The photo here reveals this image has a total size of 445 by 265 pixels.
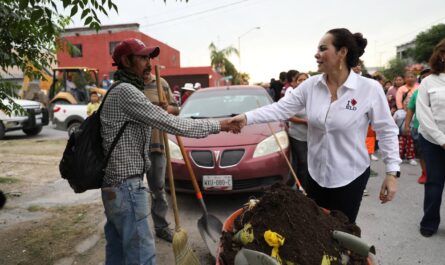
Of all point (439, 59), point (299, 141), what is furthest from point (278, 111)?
point (299, 141)

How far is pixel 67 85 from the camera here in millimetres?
15305

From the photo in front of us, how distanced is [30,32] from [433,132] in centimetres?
418

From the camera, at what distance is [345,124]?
2414 mm

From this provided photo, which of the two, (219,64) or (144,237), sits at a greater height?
(219,64)

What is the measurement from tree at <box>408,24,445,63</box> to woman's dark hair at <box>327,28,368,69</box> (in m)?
47.0

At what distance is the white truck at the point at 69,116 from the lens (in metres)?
12.1

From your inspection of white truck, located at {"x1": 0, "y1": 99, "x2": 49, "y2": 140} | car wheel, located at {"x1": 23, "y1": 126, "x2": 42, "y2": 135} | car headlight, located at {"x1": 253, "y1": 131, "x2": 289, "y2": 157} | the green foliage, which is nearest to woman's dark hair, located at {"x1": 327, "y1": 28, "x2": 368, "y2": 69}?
car headlight, located at {"x1": 253, "y1": 131, "x2": 289, "y2": 157}

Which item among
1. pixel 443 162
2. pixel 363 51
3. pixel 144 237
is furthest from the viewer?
pixel 443 162

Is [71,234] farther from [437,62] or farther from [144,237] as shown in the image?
[437,62]

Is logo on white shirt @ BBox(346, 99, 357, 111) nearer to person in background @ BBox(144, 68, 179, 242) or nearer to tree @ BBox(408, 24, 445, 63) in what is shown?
person in background @ BBox(144, 68, 179, 242)

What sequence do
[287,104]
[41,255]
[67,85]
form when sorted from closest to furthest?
[287,104] < [41,255] < [67,85]

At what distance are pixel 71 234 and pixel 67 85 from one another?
1277cm

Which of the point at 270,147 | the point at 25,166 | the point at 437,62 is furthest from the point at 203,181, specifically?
the point at 25,166

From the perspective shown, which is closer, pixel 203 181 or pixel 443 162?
pixel 443 162
